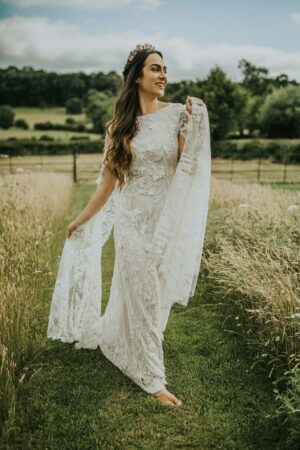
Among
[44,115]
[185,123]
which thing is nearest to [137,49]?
[185,123]

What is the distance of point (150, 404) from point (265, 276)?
1611mm

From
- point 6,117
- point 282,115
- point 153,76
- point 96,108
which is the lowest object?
point 153,76

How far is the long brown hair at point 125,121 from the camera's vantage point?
3.40 m

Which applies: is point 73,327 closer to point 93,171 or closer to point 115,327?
point 115,327

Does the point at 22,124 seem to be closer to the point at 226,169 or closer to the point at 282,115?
the point at 282,115

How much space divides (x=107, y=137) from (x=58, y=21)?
95473 millimetres

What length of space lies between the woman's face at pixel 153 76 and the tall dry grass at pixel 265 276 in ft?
6.11

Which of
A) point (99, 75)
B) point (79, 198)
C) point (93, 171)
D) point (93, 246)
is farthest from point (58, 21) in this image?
point (93, 246)

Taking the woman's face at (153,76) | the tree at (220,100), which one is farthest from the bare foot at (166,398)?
the tree at (220,100)

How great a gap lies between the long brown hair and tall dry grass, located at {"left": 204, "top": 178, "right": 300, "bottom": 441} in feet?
5.01

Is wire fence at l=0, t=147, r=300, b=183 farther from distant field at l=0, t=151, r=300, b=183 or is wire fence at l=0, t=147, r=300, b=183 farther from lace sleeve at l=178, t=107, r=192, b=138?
→ lace sleeve at l=178, t=107, r=192, b=138

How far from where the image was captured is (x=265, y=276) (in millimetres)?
4125

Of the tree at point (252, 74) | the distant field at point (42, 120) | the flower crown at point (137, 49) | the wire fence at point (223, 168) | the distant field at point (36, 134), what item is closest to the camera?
the flower crown at point (137, 49)

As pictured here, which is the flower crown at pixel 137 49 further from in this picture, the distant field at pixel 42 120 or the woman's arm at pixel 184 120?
the distant field at pixel 42 120
